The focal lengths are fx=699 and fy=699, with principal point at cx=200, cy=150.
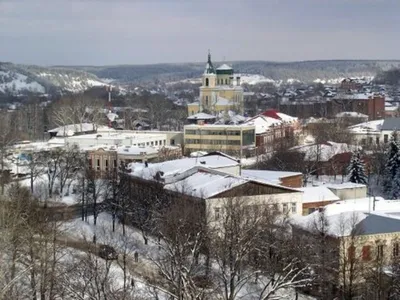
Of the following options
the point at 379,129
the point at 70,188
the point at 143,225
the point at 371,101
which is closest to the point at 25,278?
the point at 143,225

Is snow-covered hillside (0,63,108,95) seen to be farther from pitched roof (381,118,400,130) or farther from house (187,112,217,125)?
pitched roof (381,118,400,130)

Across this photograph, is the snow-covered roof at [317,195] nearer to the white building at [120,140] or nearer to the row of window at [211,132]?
the white building at [120,140]

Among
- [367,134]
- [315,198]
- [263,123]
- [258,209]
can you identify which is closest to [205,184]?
[258,209]

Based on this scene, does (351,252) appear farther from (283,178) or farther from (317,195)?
(283,178)

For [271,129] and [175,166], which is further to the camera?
[271,129]

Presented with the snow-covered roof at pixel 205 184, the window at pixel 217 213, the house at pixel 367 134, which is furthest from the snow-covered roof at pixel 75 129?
the window at pixel 217 213

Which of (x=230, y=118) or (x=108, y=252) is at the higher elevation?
(x=230, y=118)

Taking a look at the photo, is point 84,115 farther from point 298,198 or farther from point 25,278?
point 25,278
